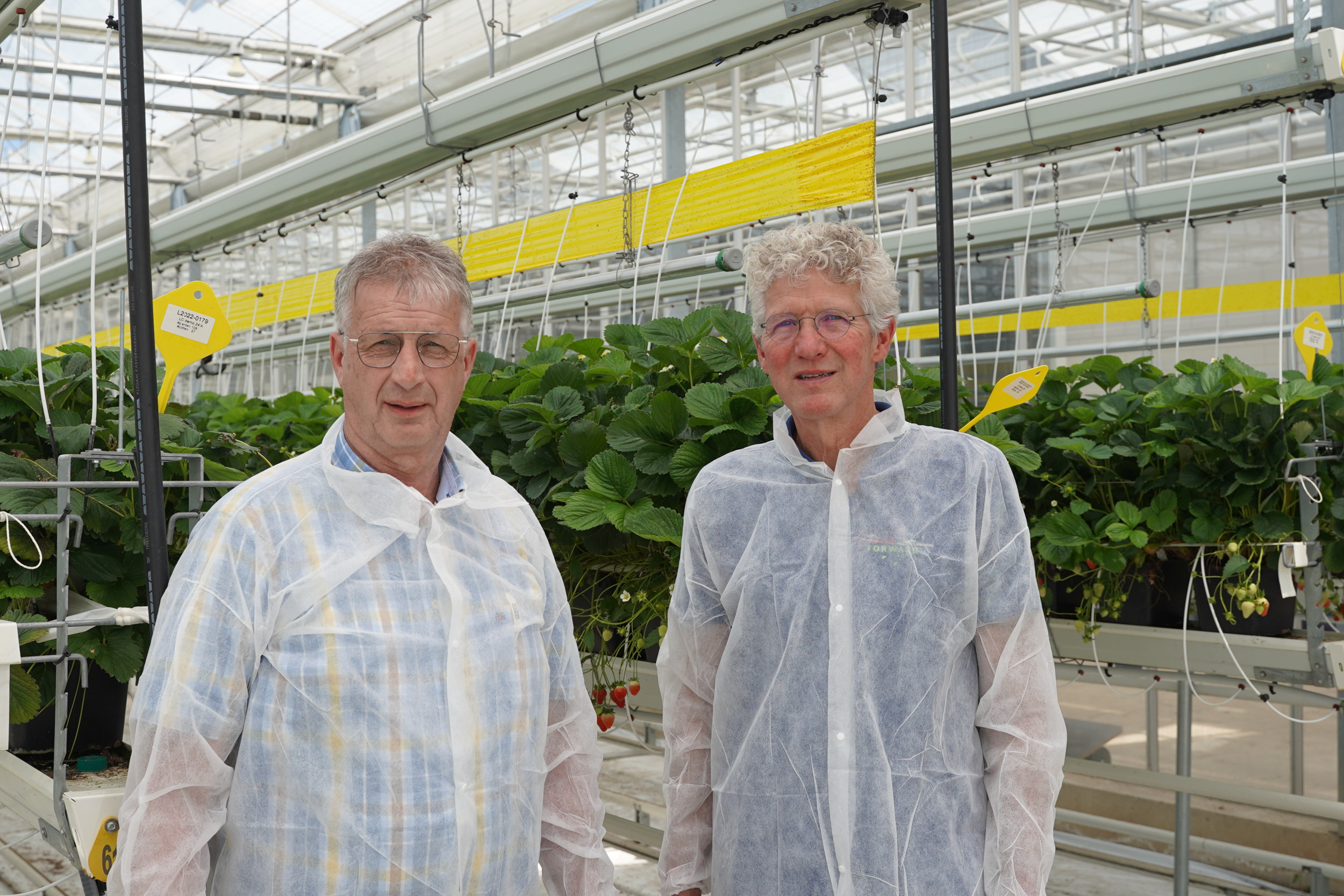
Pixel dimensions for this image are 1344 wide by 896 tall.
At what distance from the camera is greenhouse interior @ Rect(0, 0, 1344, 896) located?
1.07 metres

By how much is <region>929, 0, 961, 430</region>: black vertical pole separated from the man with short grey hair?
2.78ft

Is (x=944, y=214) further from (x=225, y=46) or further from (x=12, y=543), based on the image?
(x=225, y=46)

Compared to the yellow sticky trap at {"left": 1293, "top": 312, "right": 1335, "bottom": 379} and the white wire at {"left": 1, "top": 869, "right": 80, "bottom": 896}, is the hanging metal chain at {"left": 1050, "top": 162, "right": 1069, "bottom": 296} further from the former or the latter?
the white wire at {"left": 1, "top": 869, "right": 80, "bottom": 896}

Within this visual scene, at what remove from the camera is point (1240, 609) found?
218cm

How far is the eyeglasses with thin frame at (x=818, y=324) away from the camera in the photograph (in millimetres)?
1256

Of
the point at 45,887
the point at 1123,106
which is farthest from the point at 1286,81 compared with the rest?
the point at 45,887

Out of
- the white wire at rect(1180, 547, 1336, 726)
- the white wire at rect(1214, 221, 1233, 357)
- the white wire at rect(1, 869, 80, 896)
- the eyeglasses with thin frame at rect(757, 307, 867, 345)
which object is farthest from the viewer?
the white wire at rect(1214, 221, 1233, 357)

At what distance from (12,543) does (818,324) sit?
125 cm

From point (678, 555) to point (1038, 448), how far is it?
1.10 m

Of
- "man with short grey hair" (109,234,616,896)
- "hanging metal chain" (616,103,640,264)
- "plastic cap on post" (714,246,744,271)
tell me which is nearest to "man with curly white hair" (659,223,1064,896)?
"man with short grey hair" (109,234,616,896)

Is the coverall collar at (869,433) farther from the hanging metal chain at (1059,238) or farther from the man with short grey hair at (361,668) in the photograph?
the hanging metal chain at (1059,238)

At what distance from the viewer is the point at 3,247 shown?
1.68 metres

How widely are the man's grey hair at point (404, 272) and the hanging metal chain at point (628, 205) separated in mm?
1770

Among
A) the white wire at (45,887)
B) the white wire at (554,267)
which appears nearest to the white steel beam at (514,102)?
the white wire at (554,267)
